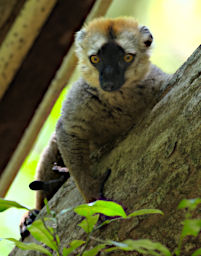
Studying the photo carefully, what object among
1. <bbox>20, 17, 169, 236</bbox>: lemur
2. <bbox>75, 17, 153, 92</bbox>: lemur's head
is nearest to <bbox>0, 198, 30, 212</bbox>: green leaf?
<bbox>20, 17, 169, 236</bbox>: lemur

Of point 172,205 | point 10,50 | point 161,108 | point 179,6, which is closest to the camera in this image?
point 172,205

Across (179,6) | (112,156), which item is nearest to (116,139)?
(112,156)

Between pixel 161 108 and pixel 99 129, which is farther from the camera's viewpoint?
pixel 99 129

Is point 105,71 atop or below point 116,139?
atop

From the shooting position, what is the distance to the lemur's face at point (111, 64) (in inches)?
121

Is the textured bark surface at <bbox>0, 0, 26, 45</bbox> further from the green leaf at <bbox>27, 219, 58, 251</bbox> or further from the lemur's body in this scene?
the green leaf at <bbox>27, 219, 58, 251</bbox>

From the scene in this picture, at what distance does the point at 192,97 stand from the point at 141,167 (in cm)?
51

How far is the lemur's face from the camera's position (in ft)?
10.1

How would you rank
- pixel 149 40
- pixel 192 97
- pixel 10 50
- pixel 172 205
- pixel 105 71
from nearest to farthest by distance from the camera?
1. pixel 172 205
2. pixel 192 97
3. pixel 105 71
4. pixel 149 40
5. pixel 10 50

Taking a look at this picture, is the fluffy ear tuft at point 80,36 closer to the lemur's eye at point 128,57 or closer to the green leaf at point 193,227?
the lemur's eye at point 128,57

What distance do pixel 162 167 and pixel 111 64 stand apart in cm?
130

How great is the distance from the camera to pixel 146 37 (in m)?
3.47

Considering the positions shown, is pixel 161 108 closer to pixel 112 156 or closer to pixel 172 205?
pixel 112 156

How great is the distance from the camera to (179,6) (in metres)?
5.43
